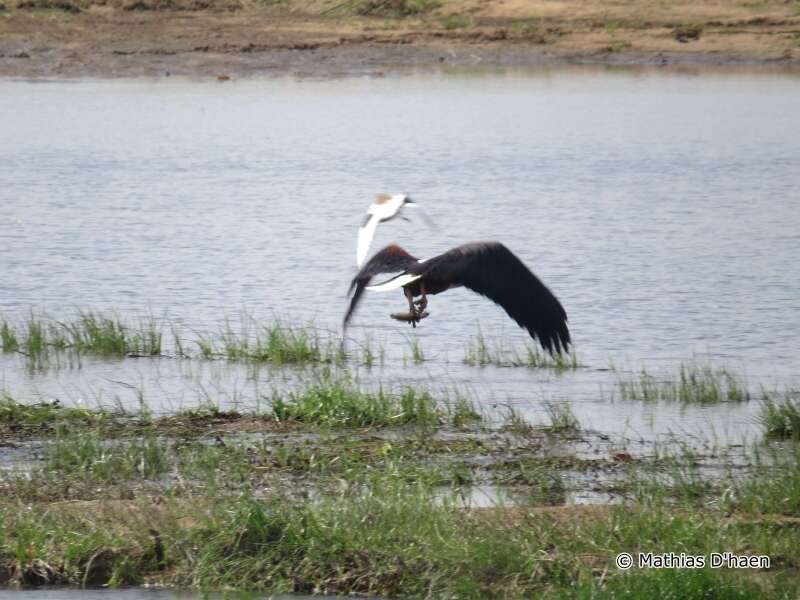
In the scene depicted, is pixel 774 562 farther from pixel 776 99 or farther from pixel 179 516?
pixel 776 99

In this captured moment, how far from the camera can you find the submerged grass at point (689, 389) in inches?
387

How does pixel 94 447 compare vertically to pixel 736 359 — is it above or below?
above

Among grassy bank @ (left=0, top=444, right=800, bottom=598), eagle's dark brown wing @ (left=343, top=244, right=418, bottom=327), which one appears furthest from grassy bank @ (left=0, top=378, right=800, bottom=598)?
eagle's dark brown wing @ (left=343, top=244, right=418, bottom=327)

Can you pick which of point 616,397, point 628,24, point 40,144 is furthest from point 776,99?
point 616,397

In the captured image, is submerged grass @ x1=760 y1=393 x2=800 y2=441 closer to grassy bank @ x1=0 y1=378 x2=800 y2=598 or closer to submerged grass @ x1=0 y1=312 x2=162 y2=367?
grassy bank @ x1=0 y1=378 x2=800 y2=598

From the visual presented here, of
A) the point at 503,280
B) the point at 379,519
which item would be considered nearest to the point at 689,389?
the point at 503,280

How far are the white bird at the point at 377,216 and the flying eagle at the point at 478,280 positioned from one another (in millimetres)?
187

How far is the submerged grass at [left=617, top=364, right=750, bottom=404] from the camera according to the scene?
387 inches

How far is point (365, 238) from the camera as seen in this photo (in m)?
7.79

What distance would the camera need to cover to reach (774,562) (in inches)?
238

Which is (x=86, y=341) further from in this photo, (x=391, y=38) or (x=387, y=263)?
(x=391, y=38)

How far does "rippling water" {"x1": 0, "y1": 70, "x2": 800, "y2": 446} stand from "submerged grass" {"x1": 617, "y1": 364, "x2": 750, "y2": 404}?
0.16 metres

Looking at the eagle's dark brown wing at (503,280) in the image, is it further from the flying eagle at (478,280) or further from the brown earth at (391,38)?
the brown earth at (391,38)

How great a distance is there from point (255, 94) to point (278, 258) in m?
18.5
